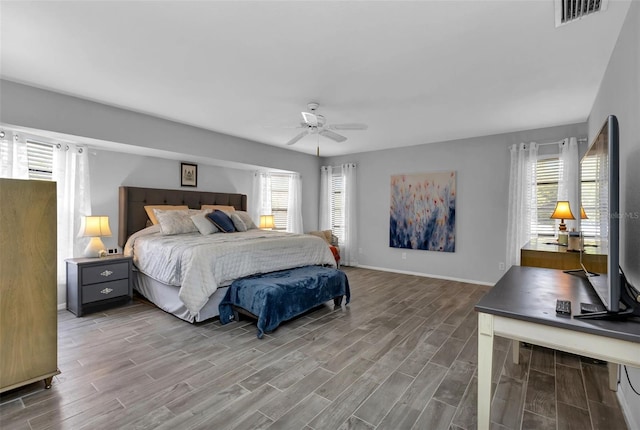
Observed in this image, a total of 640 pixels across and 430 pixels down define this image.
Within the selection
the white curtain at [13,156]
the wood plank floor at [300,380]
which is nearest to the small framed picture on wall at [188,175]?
the white curtain at [13,156]

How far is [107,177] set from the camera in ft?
13.7

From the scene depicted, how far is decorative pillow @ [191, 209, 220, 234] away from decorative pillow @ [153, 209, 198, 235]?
0.09 metres

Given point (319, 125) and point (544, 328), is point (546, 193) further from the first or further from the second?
point (544, 328)

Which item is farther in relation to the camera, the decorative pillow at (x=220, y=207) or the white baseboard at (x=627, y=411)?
the decorative pillow at (x=220, y=207)

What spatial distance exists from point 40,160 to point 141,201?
1188 mm

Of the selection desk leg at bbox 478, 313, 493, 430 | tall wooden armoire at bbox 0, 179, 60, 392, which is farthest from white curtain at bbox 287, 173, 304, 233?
desk leg at bbox 478, 313, 493, 430

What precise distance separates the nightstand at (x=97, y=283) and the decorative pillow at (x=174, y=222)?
580mm

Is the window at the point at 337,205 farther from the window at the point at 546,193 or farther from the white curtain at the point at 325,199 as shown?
the window at the point at 546,193

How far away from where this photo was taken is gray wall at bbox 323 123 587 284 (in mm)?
4863

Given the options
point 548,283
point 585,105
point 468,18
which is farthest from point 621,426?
point 585,105

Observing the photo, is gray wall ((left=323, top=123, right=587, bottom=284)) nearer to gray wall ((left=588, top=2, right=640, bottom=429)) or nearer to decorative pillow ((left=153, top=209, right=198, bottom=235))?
gray wall ((left=588, top=2, right=640, bottom=429))

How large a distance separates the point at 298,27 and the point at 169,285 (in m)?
2.99

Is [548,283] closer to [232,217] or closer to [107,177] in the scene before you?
[232,217]

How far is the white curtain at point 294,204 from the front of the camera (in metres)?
6.53
